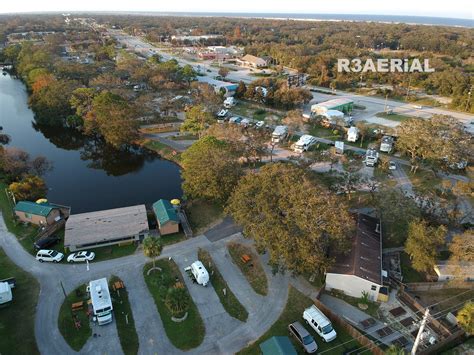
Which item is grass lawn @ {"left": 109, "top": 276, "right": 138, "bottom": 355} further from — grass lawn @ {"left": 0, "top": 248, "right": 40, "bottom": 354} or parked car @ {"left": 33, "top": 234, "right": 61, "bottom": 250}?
parked car @ {"left": 33, "top": 234, "right": 61, "bottom": 250}

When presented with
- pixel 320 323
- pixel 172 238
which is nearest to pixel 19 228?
pixel 172 238

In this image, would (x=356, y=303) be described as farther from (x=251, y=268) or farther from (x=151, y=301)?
(x=151, y=301)

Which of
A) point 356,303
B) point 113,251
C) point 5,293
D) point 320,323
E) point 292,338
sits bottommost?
point 113,251

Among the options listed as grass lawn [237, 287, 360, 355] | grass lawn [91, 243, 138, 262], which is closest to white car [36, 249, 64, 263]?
grass lawn [91, 243, 138, 262]

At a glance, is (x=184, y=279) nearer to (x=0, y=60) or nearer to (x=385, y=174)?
(x=385, y=174)

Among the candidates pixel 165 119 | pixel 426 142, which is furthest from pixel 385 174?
pixel 165 119

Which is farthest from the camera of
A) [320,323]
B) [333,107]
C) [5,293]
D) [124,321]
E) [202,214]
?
[333,107]
